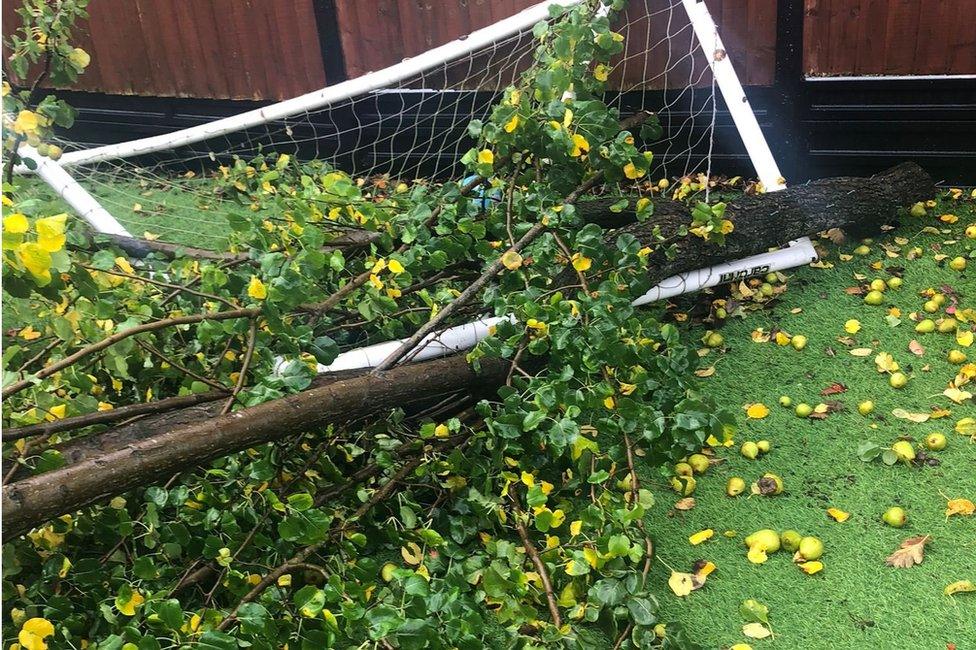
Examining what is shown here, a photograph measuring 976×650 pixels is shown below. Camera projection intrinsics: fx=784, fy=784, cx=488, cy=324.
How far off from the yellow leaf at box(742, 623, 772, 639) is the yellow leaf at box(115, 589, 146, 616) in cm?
131

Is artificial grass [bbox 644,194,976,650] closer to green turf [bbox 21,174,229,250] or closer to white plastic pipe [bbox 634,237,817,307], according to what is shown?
white plastic pipe [bbox 634,237,817,307]

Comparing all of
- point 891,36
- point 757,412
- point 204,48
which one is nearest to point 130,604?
point 757,412

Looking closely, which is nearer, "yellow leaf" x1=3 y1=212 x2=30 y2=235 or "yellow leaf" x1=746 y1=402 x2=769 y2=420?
"yellow leaf" x1=3 y1=212 x2=30 y2=235

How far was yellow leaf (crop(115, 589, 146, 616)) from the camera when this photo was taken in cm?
156

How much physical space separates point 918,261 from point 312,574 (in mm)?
2676

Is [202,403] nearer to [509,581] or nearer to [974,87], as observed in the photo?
[509,581]

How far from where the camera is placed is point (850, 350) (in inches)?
108

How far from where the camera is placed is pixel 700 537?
6.73 feet

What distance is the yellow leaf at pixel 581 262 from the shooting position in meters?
2.25

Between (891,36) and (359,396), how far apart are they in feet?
9.78

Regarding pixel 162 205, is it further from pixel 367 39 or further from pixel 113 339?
pixel 113 339

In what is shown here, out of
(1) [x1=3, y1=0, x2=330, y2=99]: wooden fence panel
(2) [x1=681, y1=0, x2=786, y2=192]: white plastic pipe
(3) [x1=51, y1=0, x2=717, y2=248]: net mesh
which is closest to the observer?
(2) [x1=681, y1=0, x2=786, y2=192]: white plastic pipe

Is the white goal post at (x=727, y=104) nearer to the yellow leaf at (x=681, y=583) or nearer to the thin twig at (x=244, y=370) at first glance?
the yellow leaf at (x=681, y=583)

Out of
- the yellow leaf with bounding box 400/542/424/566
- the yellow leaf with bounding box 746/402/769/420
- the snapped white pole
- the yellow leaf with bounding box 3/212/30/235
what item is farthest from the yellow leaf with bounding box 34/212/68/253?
the snapped white pole
